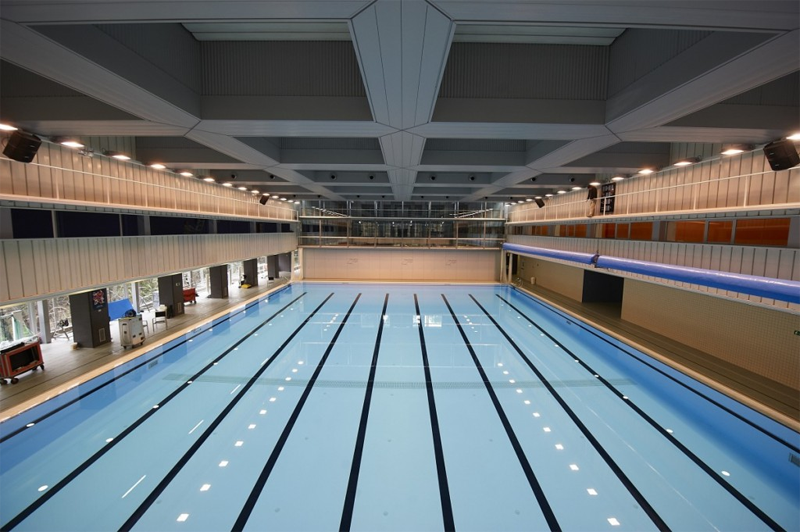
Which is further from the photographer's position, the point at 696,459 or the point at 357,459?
the point at 696,459

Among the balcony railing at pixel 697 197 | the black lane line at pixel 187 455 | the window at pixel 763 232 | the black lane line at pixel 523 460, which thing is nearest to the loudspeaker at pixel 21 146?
the black lane line at pixel 187 455

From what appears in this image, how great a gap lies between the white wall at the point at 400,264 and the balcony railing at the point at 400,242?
0.35 meters

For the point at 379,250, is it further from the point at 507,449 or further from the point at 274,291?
the point at 507,449

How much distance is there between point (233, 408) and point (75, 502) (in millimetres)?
2175

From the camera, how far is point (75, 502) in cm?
372

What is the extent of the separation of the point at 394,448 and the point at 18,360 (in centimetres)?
775

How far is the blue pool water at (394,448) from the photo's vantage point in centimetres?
362

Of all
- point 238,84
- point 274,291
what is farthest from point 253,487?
point 274,291

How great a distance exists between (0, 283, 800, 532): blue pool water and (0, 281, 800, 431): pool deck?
325 mm

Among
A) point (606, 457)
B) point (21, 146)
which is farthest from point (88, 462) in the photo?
point (606, 457)

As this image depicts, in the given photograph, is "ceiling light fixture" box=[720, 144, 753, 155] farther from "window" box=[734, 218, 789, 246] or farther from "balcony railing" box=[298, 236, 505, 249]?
"balcony railing" box=[298, 236, 505, 249]

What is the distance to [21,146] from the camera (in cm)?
459

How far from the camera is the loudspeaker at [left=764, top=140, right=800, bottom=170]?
177 inches

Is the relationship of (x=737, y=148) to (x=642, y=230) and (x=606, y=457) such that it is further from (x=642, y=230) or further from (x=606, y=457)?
(x=606, y=457)
